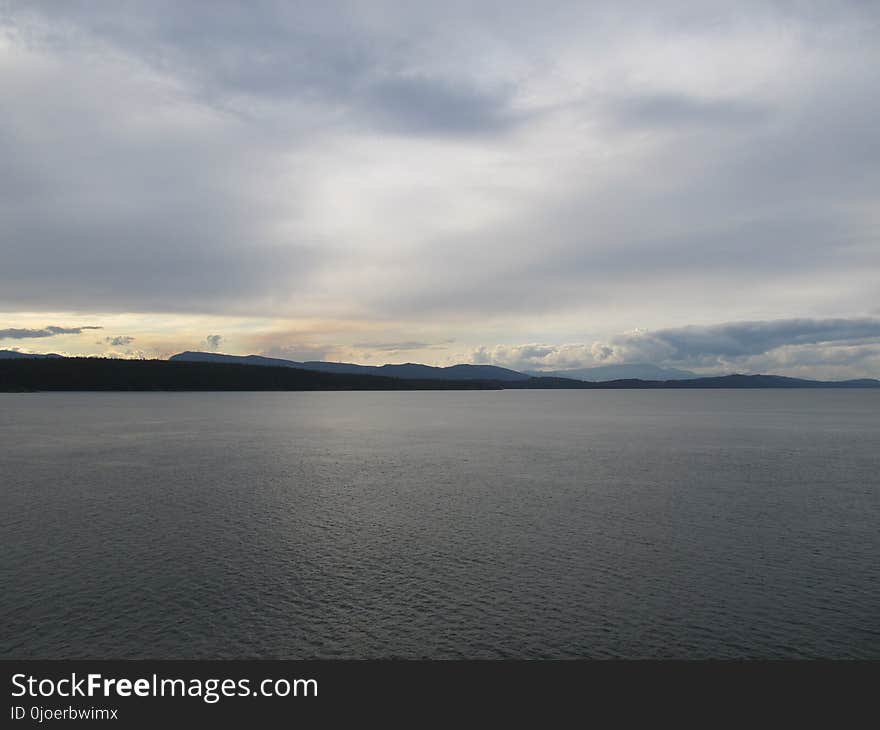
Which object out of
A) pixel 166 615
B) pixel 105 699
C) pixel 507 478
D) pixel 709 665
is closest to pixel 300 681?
pixel 105 699

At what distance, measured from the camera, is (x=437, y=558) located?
38.1 meters

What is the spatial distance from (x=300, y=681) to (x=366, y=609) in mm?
6059

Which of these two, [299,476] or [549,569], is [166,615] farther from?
[299,476]

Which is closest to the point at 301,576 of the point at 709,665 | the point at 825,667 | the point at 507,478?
the point at 709,665

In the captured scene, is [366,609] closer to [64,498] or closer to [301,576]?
[301,576]

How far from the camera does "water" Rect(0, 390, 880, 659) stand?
26.9m

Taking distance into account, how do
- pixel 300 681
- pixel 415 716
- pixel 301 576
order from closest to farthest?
1. pixel 415 716
2. pixel 300 681
3. pixel 301 576

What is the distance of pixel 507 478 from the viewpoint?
69.2 m

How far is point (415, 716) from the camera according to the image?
73.8 ft

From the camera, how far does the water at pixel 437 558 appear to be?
26.9 meters

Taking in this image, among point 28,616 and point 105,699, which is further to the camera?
point 28,616

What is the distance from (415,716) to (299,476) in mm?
50602

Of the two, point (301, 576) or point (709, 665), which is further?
point (301, 576)

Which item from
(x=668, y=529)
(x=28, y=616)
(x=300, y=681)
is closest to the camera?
(x=300, y=681)
